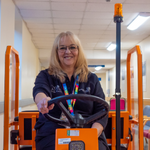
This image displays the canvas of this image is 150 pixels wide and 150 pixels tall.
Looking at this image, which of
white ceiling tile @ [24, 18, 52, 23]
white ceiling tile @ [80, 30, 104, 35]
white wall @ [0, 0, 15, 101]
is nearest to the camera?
white wall @ [0, 0, 15, 101]

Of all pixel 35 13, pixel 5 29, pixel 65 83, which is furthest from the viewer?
pixel 35 13

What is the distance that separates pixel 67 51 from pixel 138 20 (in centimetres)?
453

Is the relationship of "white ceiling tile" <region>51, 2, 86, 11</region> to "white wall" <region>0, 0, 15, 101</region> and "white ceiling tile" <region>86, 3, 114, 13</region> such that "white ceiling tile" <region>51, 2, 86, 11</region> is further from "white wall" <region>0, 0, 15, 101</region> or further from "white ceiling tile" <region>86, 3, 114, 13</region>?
"white wall" <region>0, 0, 15, 101</region>

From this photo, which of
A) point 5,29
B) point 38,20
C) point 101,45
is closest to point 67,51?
point 5,29

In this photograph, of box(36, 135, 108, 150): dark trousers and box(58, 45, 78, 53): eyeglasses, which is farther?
box(58, 45, 78, 53): eyeglasses

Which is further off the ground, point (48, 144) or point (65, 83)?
point (65, 83)

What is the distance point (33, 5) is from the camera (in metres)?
4.82

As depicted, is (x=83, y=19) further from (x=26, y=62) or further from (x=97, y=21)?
(x=26, y=62)

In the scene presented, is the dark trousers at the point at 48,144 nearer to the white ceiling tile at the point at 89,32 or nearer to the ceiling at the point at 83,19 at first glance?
the ceiling at the point at 83,19

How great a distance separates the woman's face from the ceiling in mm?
3179

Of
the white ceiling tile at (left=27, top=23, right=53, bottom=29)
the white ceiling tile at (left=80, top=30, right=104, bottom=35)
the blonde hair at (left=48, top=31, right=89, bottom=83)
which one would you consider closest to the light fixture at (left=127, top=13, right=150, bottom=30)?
the white ceiling tile at (left=80, top=30, right=104, bottom=35)

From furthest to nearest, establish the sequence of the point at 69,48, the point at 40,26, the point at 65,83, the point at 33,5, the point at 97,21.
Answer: the point at 40,26 → the point at 97,21 → the point at 33,5 → the point at 69,48 → the point at 65,83

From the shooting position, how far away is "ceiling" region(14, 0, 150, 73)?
4.74 meters

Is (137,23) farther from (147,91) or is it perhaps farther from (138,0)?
(147,91)
